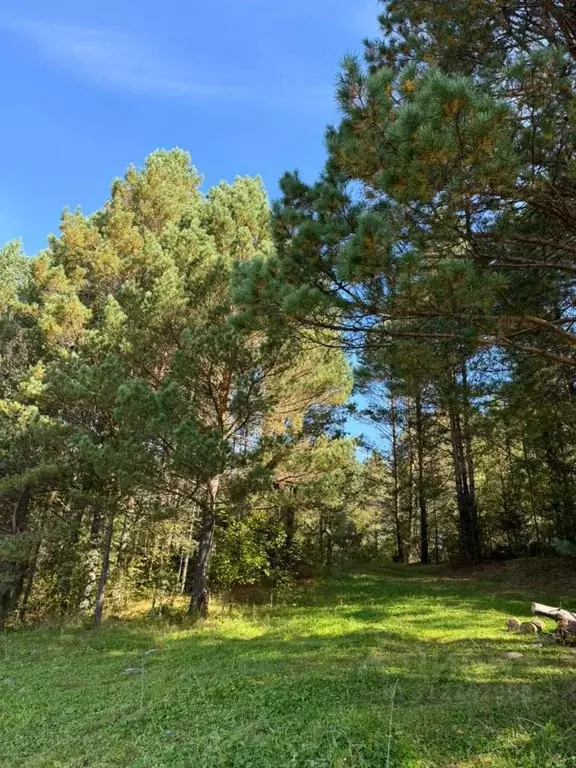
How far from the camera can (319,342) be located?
425 centimetres

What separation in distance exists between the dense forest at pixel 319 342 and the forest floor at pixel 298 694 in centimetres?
129

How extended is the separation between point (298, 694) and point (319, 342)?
305 centimetres

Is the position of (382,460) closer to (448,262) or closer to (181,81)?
(181,81)

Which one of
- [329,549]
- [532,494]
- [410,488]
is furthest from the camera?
[410,488]

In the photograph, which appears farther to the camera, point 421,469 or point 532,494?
point 421,469

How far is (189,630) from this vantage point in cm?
751

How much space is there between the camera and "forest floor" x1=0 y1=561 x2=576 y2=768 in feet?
8.80

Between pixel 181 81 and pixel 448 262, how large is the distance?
8271 millimetres

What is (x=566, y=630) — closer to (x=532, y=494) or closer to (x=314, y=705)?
(x=314, y=705)

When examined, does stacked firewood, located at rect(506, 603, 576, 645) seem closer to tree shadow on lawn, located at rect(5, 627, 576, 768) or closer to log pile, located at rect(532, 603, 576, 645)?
log pile, located at rect(532, 603, 576, 645)

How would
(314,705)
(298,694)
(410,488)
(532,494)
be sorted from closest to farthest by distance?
(314,705) → (298,694) → (532,494) → (410,488)

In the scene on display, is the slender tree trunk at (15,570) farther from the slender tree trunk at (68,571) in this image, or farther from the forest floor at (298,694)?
the forest floor at (298,694)

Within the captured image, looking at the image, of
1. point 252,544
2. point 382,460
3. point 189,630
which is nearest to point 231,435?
point 252,544

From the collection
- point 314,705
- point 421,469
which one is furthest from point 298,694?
point 421,469
